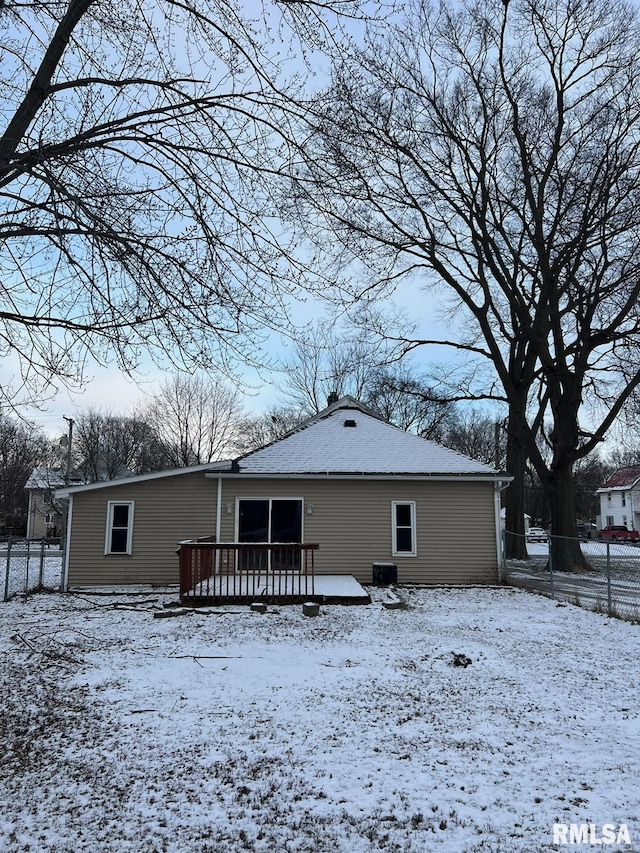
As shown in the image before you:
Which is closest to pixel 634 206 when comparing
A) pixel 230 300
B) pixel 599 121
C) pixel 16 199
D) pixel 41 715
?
pixel 599 121

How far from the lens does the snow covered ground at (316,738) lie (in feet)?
10.9

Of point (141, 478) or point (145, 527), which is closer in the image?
point (141, 478)

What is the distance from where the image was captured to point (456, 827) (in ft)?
10.9

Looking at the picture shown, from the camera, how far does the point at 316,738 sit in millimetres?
4652

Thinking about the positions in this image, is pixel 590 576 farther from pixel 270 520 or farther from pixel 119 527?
pixel 119 527

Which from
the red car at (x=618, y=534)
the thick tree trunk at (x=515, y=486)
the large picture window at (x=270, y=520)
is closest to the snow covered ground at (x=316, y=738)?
the large picture window at (x=270, y=520)

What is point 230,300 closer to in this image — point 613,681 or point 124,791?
point 124,791

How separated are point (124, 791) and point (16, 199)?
4.16m

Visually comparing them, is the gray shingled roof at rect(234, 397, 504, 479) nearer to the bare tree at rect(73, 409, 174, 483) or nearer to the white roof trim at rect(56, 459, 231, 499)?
the white roof trim at rect(56, 459, 231, 499)

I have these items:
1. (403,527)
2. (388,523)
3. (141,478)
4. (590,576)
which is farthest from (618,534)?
(141,478)

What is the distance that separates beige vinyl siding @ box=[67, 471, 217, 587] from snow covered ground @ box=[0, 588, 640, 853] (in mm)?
5116

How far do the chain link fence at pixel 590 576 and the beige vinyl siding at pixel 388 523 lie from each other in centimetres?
136

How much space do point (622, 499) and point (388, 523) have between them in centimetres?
5230

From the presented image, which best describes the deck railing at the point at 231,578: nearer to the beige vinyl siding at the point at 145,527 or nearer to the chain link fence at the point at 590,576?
the beige vinyl siding at the point at 145,527
